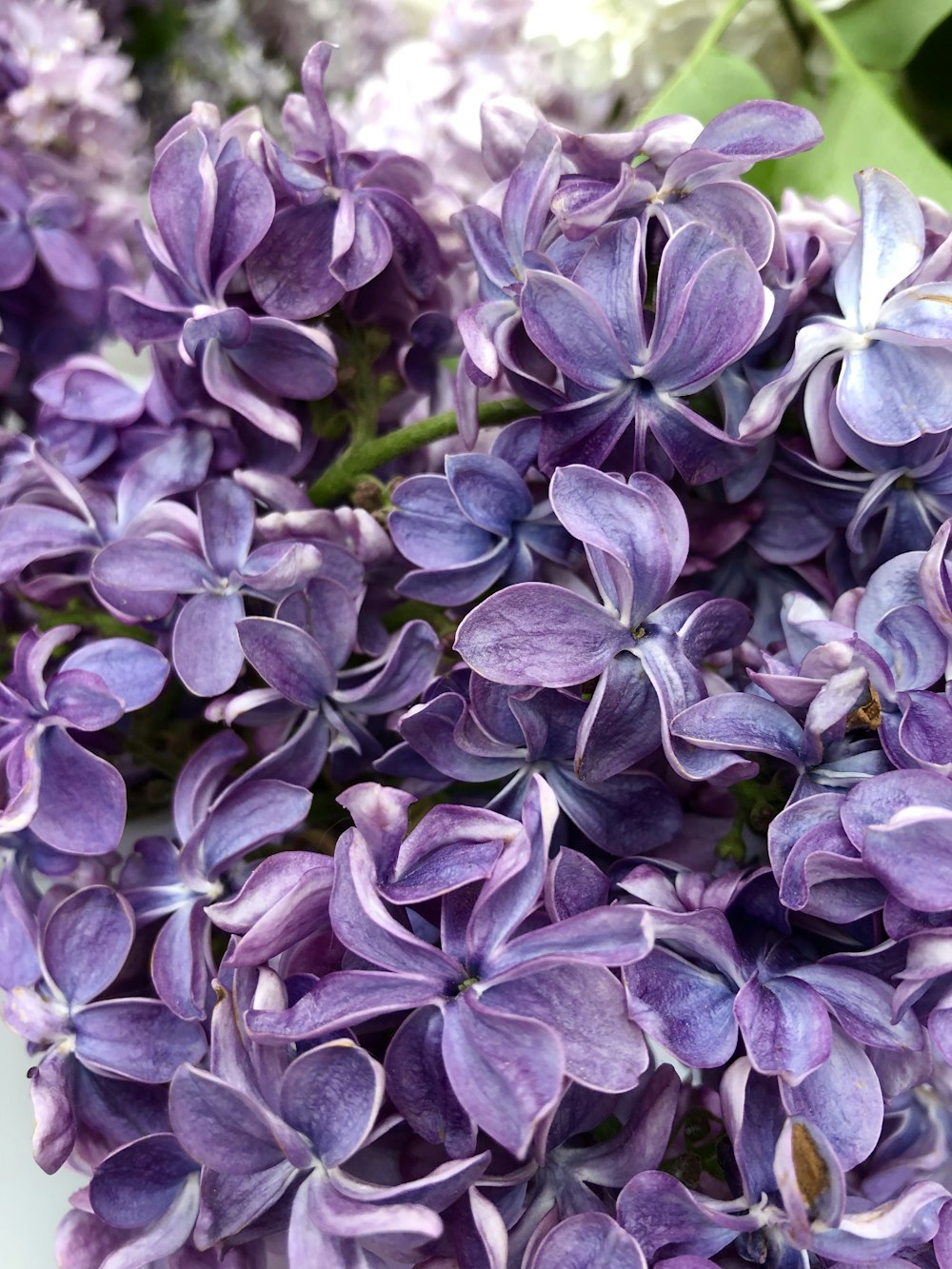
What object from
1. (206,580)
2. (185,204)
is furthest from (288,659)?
(185,204)

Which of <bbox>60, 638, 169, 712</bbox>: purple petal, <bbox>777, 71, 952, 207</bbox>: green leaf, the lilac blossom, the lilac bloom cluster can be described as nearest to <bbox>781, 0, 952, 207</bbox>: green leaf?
<bbox>777, 71, 952, 207</bbox>: green leaf

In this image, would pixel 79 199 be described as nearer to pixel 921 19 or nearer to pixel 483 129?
pixel 483 129

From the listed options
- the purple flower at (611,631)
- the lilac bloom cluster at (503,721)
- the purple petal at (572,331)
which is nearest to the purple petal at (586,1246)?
the lilac bloom cluster at (503,721)

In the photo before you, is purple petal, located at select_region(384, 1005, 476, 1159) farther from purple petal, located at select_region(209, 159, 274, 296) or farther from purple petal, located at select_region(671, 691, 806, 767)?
purple petal, located at select_region(209, 159, 274, 296)

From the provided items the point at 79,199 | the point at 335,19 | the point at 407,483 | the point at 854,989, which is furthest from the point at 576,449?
the point at 335,19

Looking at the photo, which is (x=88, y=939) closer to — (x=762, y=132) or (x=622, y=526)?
(x=622, y=526)

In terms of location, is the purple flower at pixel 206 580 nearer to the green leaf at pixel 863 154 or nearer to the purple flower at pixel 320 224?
the purple flower at pixel 320 224
